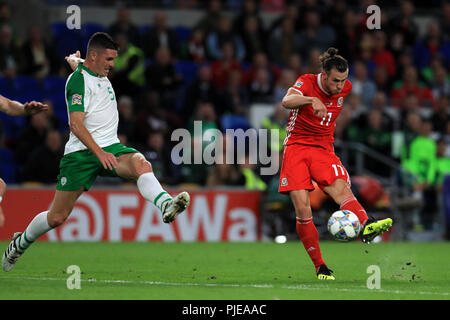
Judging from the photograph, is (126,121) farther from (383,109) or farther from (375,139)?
(383,109)

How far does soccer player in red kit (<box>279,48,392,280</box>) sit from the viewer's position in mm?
8898

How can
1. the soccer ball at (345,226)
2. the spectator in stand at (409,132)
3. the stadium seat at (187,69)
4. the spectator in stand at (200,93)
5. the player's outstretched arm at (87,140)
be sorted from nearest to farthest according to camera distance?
the player's outstretched arm at (87,140) < the soccer ball at (345,226) < the spectator in stand at (200,93) < the spectator in stand at (409,132) < the stadium seat at (187,69)

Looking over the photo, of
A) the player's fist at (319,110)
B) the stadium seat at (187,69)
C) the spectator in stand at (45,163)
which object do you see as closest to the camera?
the player's fist at (319,110)

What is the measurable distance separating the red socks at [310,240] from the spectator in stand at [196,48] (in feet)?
32.7

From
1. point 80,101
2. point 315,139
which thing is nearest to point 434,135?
point 315,139

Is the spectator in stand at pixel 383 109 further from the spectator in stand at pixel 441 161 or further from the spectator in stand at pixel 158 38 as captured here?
the spectator in stand at pixel 158 38

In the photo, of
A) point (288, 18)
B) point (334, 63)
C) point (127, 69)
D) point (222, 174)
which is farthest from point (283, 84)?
point (334, 63)

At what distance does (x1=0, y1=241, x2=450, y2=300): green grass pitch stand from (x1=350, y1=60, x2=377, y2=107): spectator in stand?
4.92m

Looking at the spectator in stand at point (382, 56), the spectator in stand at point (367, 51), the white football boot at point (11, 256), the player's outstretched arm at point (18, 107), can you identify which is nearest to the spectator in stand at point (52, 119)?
the spectator in stand at point (367, 51)

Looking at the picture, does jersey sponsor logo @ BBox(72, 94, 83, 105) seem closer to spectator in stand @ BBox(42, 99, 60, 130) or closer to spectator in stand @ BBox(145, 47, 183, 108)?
spectator in stand @ BBox(42, 99, 60, 130)

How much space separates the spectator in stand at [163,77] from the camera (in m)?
17.5

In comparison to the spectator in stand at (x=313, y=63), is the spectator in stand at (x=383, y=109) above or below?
below

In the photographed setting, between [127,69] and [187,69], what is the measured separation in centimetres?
174
